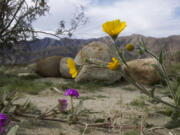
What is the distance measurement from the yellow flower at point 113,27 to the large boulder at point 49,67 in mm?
6798

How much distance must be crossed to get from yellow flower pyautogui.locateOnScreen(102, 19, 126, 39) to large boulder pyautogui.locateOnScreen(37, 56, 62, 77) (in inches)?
268

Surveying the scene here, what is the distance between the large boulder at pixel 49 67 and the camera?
24.8 ft

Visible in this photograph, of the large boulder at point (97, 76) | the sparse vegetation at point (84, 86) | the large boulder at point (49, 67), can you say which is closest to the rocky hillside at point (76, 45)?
the large boulder at point (49, 67)

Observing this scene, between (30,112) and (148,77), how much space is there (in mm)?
3928

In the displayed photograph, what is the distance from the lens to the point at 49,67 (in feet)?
25.1

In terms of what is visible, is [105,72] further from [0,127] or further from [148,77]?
[0,127]

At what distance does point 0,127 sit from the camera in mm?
1010

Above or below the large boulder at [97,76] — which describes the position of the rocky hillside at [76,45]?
above

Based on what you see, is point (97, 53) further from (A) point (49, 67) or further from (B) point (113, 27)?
(B) point (113, 27)

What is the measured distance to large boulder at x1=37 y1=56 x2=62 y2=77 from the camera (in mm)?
7566

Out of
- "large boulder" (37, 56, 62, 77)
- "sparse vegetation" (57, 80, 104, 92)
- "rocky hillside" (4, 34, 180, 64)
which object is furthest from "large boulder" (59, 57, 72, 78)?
"sparse vegetation" (57, 80, 104, 92)

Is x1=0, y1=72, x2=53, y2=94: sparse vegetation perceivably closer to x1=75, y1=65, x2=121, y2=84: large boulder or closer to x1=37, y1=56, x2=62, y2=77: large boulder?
x1=75, y1=65, x2=121, y2=84: large boulder

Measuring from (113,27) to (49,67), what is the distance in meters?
6.98

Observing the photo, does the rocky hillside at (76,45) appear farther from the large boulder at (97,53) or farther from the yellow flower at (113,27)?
the large boulder at (97,53)
